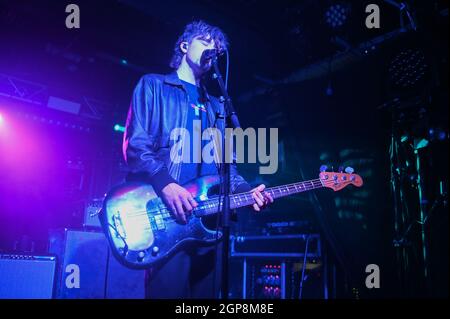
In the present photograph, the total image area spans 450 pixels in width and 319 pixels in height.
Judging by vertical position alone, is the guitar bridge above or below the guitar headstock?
below

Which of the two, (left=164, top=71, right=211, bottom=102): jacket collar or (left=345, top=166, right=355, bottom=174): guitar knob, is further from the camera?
(left=345, top=166, right=355, bottom=174): guitar knob

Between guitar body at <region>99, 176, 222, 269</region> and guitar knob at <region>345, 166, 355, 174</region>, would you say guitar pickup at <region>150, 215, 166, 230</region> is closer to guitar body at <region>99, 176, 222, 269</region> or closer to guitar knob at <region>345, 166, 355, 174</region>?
guitar body at <region>99, 176, 222, 269</region>

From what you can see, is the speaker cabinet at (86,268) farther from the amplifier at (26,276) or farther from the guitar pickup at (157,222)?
the guitar pickup at (157,222)

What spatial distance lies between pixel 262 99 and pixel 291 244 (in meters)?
2.80

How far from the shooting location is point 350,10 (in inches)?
169

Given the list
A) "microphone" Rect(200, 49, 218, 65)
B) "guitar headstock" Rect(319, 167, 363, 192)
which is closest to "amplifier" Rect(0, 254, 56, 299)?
"microphone" Rect(200, 49, 218, 65)

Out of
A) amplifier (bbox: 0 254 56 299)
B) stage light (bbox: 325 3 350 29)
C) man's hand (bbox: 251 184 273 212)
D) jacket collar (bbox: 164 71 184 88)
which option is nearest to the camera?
man's hand (bbox: 251 184 273 212)

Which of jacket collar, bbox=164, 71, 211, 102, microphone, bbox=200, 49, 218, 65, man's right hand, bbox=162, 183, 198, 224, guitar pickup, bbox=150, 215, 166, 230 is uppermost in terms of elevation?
microphone, bbox=200, 49, 218, 65

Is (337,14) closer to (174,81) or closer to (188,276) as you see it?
(174,81)

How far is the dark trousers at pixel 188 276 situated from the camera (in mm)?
Result: 2127

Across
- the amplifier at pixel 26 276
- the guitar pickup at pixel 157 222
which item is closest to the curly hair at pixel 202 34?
the guitar pickup at pixel 157 222

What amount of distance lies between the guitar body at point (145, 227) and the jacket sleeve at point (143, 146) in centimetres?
13

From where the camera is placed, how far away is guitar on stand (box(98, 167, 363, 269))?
7.33 ft

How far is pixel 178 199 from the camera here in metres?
2.22
